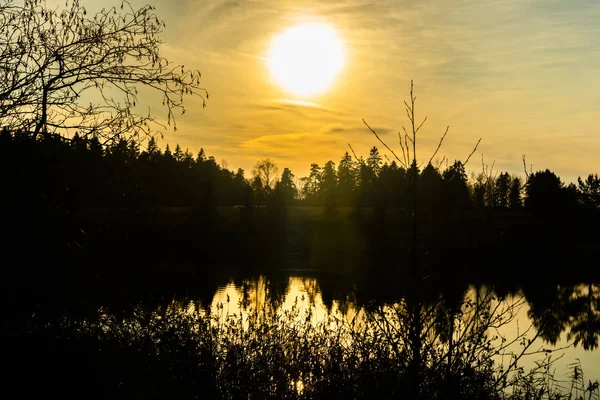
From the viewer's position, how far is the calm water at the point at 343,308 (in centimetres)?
1622

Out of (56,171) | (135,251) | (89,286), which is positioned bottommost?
(89,286)

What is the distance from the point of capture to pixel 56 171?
6.03m

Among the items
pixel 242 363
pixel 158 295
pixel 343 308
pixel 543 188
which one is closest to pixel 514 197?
pixel 543 188

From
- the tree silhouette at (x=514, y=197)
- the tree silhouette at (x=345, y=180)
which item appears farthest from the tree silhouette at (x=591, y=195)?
the tree silhouette at (x=345, y=180)

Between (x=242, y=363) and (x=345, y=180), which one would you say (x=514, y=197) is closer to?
(x=242, y=363)

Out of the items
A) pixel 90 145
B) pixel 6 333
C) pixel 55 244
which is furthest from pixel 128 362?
pixel 90 145

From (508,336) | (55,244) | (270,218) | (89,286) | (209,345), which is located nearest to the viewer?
(55,244)

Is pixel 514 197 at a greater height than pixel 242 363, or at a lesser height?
greater

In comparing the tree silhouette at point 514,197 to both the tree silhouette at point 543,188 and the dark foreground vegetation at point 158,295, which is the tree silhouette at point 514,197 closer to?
the tree silhouette at point 543,188

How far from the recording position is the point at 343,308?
899 inches

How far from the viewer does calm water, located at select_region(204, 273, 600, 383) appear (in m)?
16.2

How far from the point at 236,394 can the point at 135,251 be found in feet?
11.3

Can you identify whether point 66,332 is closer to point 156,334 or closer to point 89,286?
point 89,286

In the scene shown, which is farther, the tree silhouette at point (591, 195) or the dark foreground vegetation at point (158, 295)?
the tree silhouette at point (591, 195)
